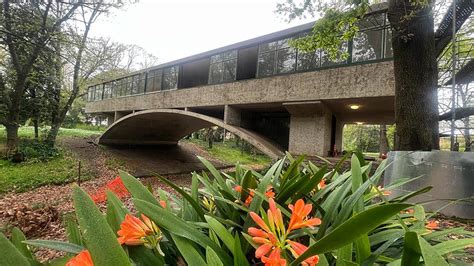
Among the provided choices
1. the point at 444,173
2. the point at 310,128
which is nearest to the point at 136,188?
the point at 444,173

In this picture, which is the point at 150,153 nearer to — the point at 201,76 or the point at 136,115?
the point at 136,115

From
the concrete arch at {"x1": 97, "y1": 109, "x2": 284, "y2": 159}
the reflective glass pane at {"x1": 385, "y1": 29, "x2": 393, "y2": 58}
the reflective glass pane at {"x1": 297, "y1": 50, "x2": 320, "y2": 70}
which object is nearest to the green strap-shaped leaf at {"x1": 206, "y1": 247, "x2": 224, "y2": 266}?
the reflective glass pane at {"x1": 385, "y1": 29, "x2": 393, "y2": 58}

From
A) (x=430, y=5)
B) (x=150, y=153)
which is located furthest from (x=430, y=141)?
(x=150, y=153)

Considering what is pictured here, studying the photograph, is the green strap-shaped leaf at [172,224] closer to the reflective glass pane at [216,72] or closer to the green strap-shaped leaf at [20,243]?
the green strap-shaped leaf at [20,243]

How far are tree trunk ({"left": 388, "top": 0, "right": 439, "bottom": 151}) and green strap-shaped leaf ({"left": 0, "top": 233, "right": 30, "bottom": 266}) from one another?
180 inches

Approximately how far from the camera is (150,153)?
64.4ft

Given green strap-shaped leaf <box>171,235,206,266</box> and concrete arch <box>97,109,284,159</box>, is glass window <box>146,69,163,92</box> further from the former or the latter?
green strap-shaped leaf <box>171,235,206,266</box>

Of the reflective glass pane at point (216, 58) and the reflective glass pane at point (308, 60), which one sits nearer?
the reflective glass pane at point (308, 60)

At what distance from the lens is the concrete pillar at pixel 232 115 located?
10.8m

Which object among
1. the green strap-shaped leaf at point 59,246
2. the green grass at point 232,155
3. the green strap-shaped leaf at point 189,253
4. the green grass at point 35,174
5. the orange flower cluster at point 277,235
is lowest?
the green grass at point 35,174

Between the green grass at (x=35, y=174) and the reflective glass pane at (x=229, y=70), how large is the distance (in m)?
7.23

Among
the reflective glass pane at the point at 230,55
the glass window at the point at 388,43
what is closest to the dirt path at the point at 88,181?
the reflective glass pane at the point at 230,55

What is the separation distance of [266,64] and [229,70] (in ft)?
6.09

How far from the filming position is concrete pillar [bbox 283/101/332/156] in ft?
29.1
